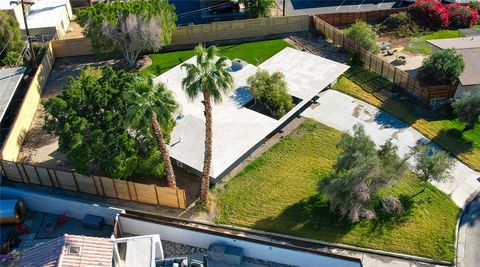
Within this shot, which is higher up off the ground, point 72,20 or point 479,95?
point 72,20

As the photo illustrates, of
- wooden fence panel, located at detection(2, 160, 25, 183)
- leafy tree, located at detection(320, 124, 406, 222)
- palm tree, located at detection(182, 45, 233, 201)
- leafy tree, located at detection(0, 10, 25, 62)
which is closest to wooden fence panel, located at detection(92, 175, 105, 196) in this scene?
wooden fence panel, located at detection(2, 160, 25, 183)

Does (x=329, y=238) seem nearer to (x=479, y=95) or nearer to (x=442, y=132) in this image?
(x=442, y=132)

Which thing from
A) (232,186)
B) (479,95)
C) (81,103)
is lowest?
→ (232,186)

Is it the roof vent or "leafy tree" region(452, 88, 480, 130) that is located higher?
the roof vent

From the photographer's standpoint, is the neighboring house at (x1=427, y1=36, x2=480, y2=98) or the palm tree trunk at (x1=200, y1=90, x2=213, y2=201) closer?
the palm tree trunk at (x1=200, y1=90, x2=213, y2=201)

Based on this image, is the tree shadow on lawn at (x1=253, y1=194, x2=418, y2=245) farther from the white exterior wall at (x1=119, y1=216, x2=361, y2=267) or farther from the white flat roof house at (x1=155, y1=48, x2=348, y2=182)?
the white flat roof house at (x1=155, y1=48, x2=348, y2=182)

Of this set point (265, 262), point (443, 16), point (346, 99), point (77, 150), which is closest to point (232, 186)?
point (265, 262)

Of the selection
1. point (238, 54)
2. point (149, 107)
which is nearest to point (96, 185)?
point (149, 107)

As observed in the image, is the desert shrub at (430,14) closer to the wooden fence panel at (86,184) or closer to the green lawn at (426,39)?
the green lawn at (426,39)
